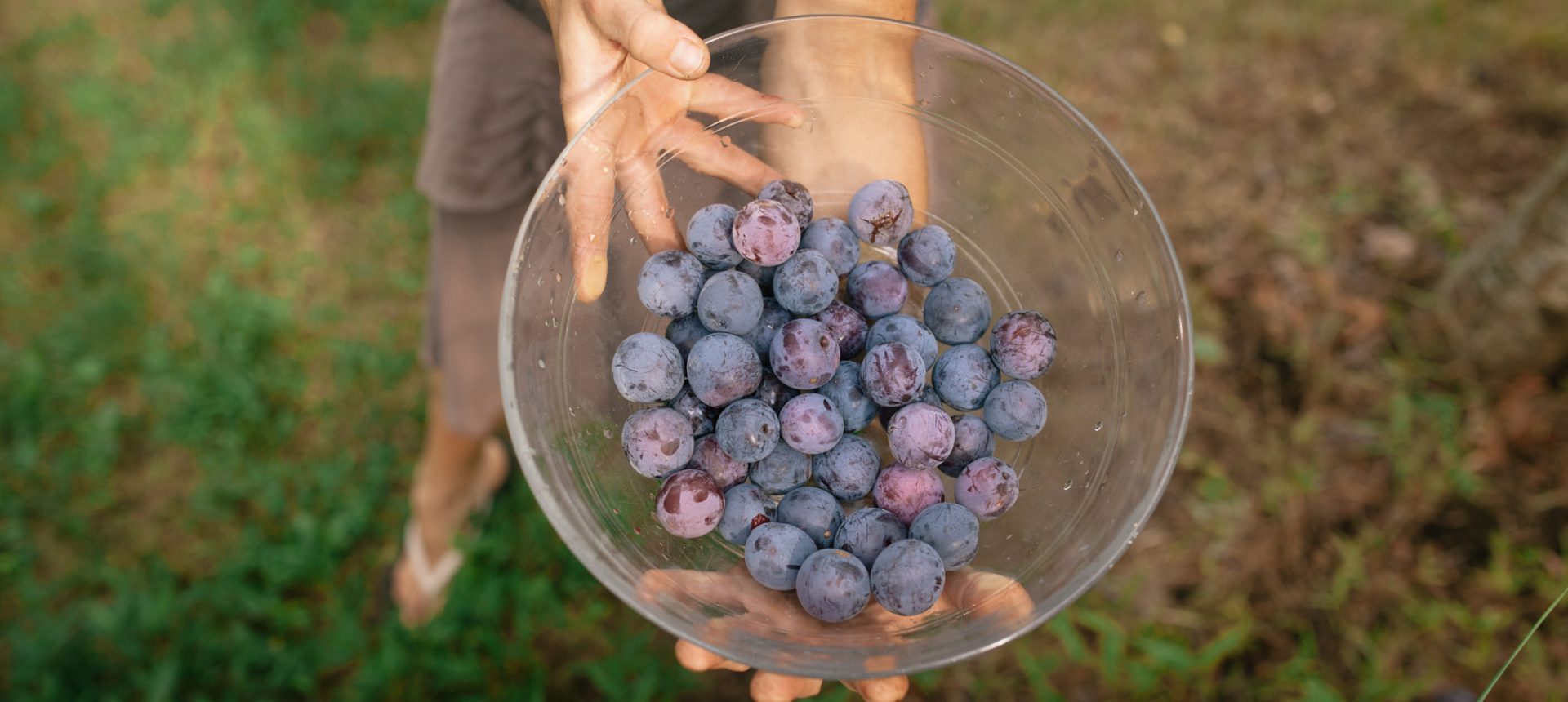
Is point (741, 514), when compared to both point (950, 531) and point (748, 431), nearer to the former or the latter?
point (748, 431)

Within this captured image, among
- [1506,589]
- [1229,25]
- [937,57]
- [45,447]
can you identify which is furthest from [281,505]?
[1229,25]

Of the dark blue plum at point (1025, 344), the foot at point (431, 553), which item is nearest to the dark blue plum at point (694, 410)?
the dark blue plum at point (1025, 344)

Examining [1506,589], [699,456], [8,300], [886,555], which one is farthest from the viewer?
[8,300]

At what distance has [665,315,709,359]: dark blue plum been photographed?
4.50 feet

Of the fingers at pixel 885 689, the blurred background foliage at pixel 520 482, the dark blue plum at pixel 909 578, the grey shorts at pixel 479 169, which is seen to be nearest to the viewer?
the dark blue plum at pixel 909 578

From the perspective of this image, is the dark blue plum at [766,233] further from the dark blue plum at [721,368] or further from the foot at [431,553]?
the foot at [431,553]

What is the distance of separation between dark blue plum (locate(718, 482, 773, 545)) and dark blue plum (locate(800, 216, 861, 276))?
370 millimetres

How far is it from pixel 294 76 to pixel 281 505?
1672 mm

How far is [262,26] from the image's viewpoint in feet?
11.1

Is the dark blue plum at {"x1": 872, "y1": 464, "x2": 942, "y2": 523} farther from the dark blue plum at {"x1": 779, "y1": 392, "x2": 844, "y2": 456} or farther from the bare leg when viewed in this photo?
the bare leg

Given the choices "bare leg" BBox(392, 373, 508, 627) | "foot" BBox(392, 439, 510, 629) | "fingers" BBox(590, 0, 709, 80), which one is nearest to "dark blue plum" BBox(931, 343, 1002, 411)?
"fingers" BBox(590, 0, 709, 80)

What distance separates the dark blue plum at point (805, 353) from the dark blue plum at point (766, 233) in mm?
107

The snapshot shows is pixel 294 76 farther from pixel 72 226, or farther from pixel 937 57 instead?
pixel 937 57

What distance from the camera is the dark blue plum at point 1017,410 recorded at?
1287mm
